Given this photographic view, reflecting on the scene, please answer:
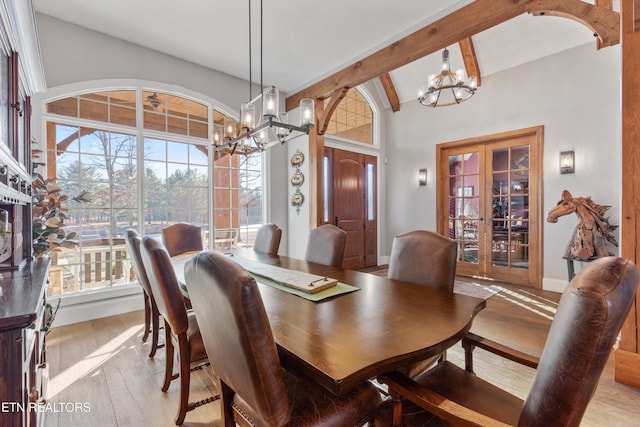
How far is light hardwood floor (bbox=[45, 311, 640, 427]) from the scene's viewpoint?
171cm

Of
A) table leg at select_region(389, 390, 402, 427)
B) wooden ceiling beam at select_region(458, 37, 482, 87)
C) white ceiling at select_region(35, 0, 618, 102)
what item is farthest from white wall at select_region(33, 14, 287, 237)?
table leg at select_region(389, 390, 402, 427)

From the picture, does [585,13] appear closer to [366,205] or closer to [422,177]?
[422,177]

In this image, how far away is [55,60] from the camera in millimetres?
3090

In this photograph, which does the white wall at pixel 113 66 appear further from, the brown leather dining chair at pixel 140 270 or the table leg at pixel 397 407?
the table leg at pixel 397 407

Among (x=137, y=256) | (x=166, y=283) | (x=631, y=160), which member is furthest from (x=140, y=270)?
(x=631, y=160)

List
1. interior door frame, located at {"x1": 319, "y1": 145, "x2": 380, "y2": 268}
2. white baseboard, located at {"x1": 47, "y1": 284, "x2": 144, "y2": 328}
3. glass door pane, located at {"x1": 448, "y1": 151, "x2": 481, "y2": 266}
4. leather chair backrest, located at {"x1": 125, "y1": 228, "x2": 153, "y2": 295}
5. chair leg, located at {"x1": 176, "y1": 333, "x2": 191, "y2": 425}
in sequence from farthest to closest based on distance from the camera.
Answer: interior door frame, located at {"x1": 319, "y1": 145, "x2": 380, "y2": 268}, glass door pane, located at {"x1": 448, "y1": 151, "x2": 481, "y2": 266}, white baseboard, located at {"x1": 47, "y1": 284, "x2": 144, "y2": 328}, leather chair backrest, located at {"x1": 125, "y1": 228, "x2": 153, "y2": 295}, chair leg, located at {"x1": 176, "y1": 333, "x2": 191, "y2": 425}

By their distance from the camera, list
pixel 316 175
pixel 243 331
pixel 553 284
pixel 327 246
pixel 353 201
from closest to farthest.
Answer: pixel 243 331, pixel 327 246, pixel 553 284, pixel 316 175, pixel 353 201

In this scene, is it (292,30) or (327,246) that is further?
(292,30)

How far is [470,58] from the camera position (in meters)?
4.71

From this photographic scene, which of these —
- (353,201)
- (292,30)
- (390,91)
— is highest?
(390,91)

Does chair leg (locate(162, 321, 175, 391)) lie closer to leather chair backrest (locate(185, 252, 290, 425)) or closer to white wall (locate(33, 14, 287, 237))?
leather chair backrest (locate(185, 252, 290, 425))

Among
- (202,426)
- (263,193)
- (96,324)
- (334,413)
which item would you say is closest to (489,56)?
(263,193)

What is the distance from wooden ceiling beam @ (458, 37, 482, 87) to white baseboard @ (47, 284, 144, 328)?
5768mm

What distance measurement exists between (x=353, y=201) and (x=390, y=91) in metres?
2.31
